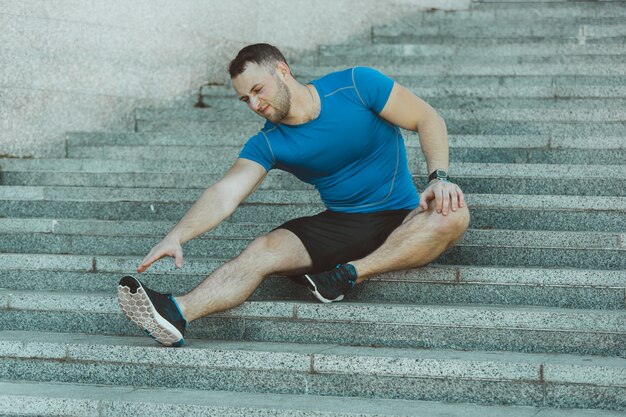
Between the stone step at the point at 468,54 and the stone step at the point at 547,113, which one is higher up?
the stone step at the point at 468,54

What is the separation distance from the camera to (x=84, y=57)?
7.56 meters

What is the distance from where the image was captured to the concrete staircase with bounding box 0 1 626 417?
4027mm

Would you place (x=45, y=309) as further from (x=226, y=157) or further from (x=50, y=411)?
(x=226, y=157)

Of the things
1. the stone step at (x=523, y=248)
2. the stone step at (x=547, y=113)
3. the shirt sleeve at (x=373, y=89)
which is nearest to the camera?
the shirt sleeve at (x=373, y=89)

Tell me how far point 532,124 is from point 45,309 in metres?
3.32

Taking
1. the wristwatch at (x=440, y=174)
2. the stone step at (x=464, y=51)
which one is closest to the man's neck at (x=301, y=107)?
the wristwatch at (x=440, y=174)

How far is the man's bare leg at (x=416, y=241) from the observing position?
4500 millimetres

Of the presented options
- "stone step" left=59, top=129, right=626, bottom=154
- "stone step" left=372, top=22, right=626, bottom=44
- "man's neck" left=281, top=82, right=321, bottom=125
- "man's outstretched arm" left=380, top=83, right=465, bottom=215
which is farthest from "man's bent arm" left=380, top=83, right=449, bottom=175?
"stone step" left=372, top=22, right=626, bottom=44

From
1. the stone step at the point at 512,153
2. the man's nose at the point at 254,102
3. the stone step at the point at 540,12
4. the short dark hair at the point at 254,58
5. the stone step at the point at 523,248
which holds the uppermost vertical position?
the stone step at the point at 540,12

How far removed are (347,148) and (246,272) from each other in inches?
28.9

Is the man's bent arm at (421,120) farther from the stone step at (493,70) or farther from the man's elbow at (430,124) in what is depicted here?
the stone step at (493,70)

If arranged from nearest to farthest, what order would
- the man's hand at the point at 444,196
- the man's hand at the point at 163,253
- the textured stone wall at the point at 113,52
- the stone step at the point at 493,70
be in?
the man's hand at the point at 163,253, the man's hand at the point at 444,196, the textured stone wall at the point at 113,52, the stone step at the point at 493,70

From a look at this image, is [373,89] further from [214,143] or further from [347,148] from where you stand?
[214,143]

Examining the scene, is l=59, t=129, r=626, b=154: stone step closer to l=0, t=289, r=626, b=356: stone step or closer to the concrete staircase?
the concrete staircase
